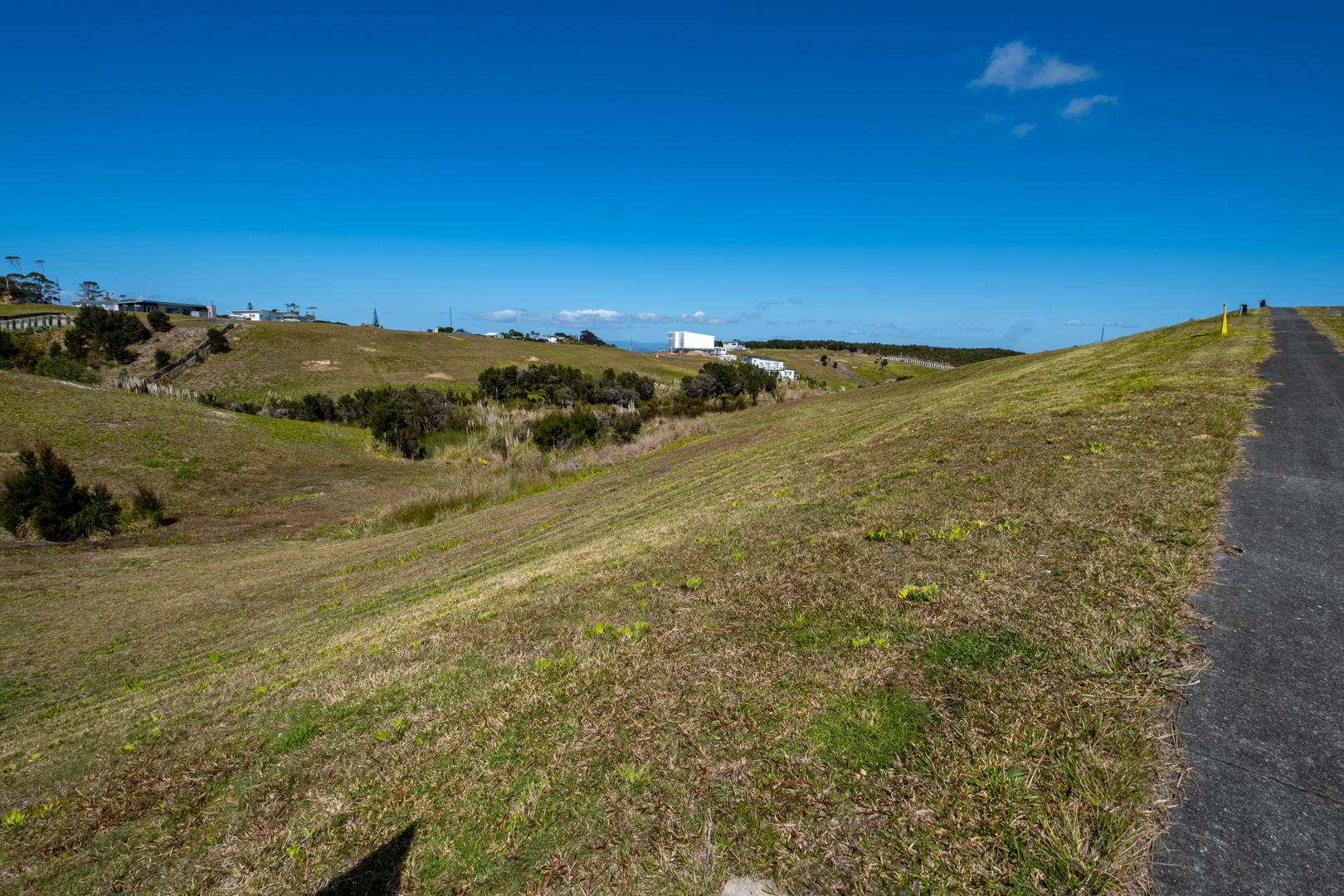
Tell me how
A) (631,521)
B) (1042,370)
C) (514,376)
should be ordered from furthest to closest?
1. (514,376)
2. (1042,370)
3. (631,521)

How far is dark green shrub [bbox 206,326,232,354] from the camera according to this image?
247 ft

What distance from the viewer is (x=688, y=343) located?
169625mm

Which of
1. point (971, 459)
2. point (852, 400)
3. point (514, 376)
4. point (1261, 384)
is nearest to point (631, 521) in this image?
point (971, 459)

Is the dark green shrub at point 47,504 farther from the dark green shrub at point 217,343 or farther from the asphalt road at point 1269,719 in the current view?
the dark green shrub at point 217,343

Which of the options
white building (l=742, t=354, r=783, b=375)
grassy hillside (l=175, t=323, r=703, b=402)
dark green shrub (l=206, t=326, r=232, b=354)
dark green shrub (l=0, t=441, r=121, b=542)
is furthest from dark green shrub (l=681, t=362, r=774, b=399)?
dark green shrub (l=206, t=326, r=232, b=354)

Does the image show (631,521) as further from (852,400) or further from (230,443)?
(230,443)

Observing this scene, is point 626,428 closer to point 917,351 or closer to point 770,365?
point 770,365

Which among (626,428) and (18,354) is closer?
(626,428)

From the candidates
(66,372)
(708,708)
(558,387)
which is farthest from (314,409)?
(708,708)

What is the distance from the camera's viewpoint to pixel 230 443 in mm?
37906

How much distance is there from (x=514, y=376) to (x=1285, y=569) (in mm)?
73211

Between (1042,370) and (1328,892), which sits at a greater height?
(1042,370)

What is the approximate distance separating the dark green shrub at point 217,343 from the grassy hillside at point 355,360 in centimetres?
114

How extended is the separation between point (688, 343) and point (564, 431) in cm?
13615
